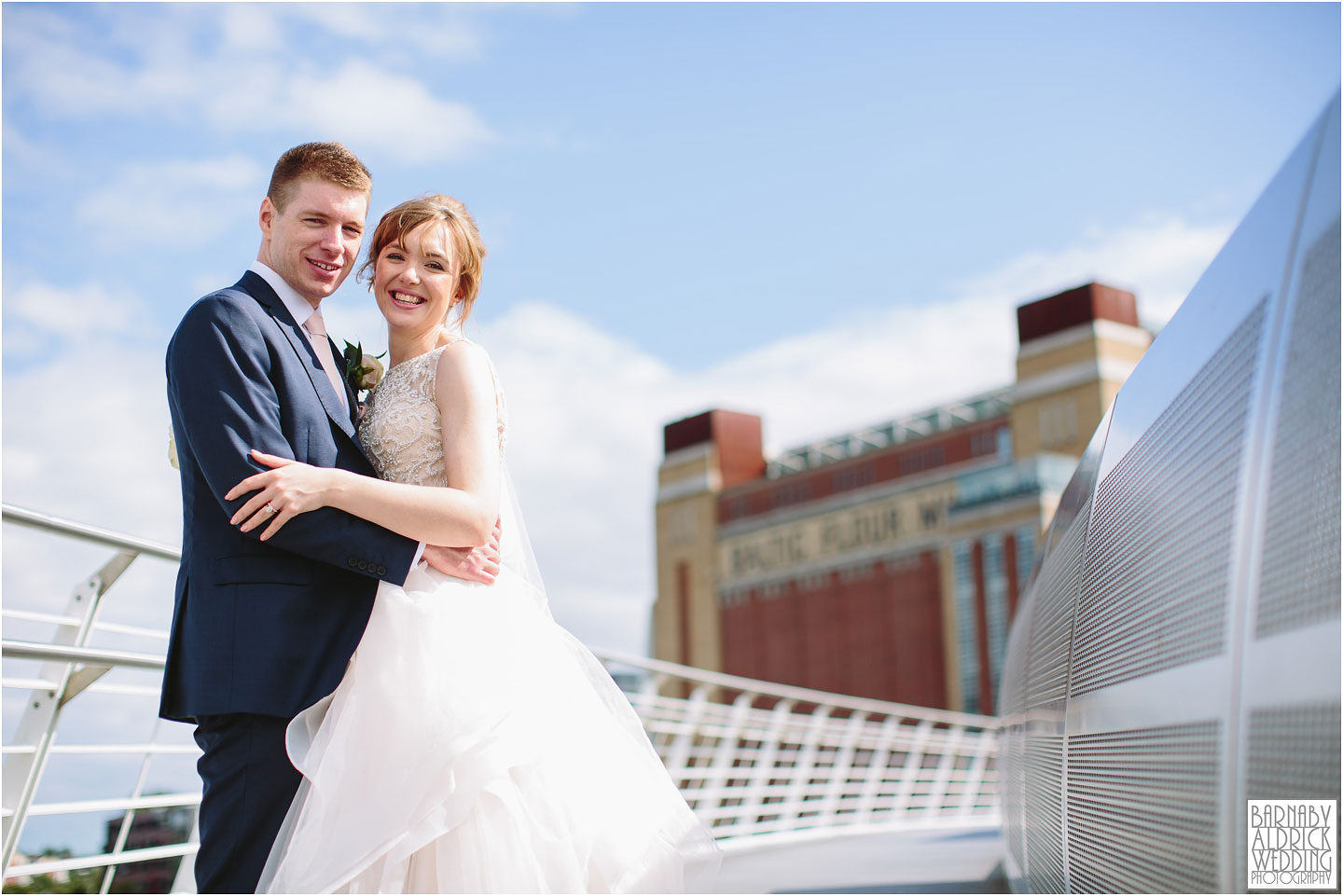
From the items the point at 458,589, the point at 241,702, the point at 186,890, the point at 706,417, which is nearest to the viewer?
the point at 241,702

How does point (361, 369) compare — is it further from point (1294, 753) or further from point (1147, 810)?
point (1294, 753)

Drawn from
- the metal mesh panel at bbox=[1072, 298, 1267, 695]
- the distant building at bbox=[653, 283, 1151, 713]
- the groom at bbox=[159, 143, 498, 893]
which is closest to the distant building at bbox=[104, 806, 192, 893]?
the groom at bbox=[159, 143, 498, 893]

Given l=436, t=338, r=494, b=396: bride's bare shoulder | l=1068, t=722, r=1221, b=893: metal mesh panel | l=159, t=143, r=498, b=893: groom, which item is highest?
l=436, t=338, r=494, b=396: bride's bare shoulder

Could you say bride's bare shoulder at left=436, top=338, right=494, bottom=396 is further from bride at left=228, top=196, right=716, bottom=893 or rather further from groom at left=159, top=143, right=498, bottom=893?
groom at left=159, top=143, right=498, bottom=893

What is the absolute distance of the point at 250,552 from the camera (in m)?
2.07

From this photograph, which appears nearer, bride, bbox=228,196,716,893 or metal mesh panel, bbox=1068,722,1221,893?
metal mesh panel, bbox=1068,722,1221,893

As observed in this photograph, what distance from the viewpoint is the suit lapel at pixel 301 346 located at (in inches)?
87.2

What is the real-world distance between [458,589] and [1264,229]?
1406 mm

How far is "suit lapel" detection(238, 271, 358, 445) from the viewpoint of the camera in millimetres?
2215

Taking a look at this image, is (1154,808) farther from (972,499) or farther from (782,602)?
(782,602)

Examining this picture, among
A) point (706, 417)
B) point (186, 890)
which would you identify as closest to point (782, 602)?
point (706, 417)

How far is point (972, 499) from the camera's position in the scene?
119ft

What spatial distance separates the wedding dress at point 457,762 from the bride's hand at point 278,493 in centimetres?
23

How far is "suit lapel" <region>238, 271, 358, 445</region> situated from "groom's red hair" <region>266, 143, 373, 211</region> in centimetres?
15
